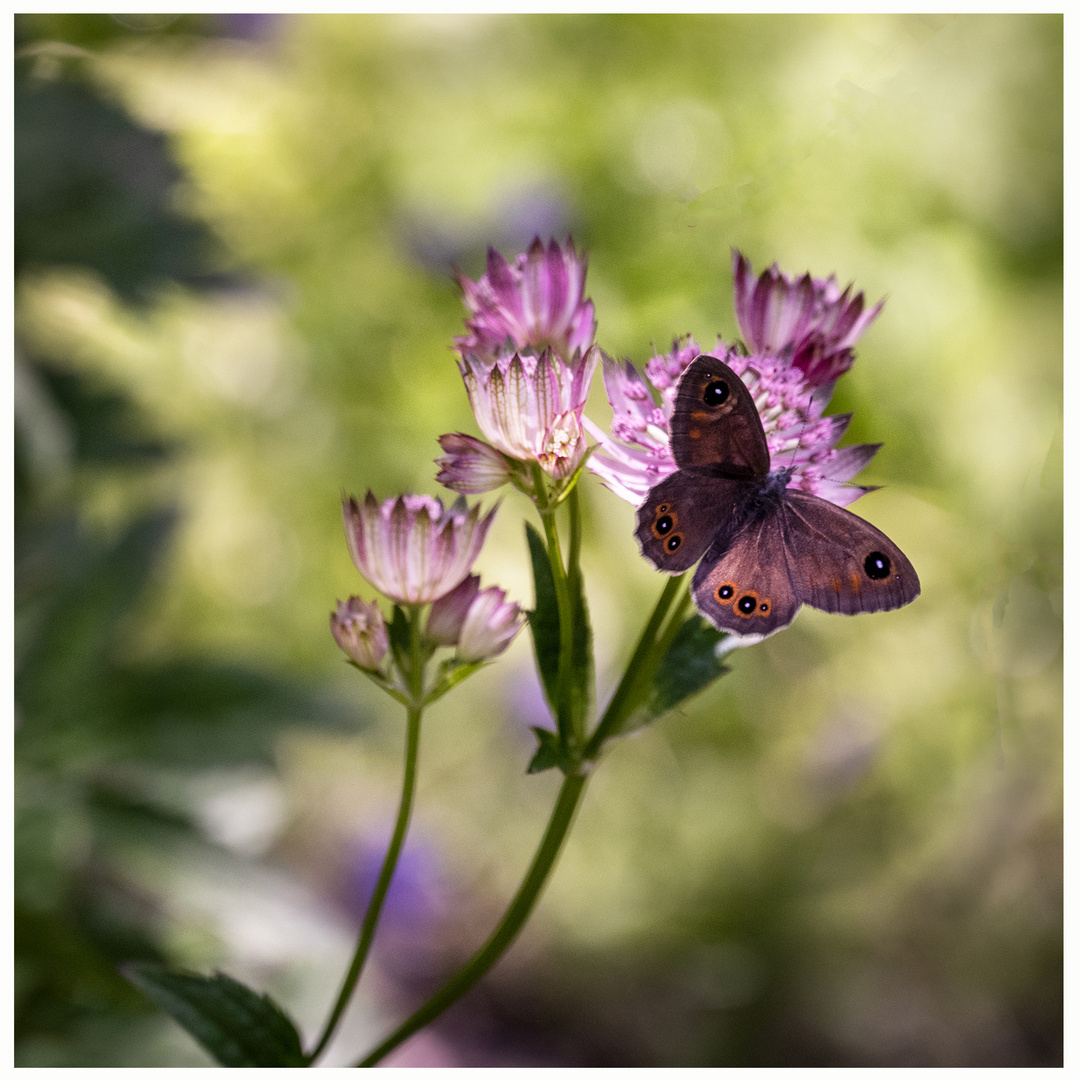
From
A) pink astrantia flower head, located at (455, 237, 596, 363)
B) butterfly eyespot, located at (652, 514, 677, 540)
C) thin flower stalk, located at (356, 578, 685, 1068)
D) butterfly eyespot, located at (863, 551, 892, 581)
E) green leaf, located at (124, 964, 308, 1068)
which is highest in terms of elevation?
pink astrantia flower head, located at (455, 237, 596, 363)

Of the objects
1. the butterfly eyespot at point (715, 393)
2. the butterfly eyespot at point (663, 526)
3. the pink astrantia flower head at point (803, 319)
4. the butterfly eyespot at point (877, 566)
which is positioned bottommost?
the butterfly eyespot at point (877, 566)

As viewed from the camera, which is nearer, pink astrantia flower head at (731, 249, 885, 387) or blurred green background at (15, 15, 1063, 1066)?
pink astrantia flower head at (731, 249, 885, 387)

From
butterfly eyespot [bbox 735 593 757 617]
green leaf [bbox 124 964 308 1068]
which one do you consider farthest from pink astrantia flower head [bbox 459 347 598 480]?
green leaf [bbox 124 964 308 1068]

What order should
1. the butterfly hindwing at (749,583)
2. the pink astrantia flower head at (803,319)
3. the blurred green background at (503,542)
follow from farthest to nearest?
the blurred green background at (503,542) → the pink astrantia flower head at (803,319) → the butterfly hindwing at (749,583)

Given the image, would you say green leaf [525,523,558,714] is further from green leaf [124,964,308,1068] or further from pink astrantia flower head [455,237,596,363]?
green leaf [124,964,308,1068]

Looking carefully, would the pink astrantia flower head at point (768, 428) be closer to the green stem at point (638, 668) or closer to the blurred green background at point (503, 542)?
the green stem at point (638, 668)

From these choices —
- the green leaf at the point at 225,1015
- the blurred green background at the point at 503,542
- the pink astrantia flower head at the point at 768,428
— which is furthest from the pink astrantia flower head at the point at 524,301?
the blurred green background at the point at 503,542
